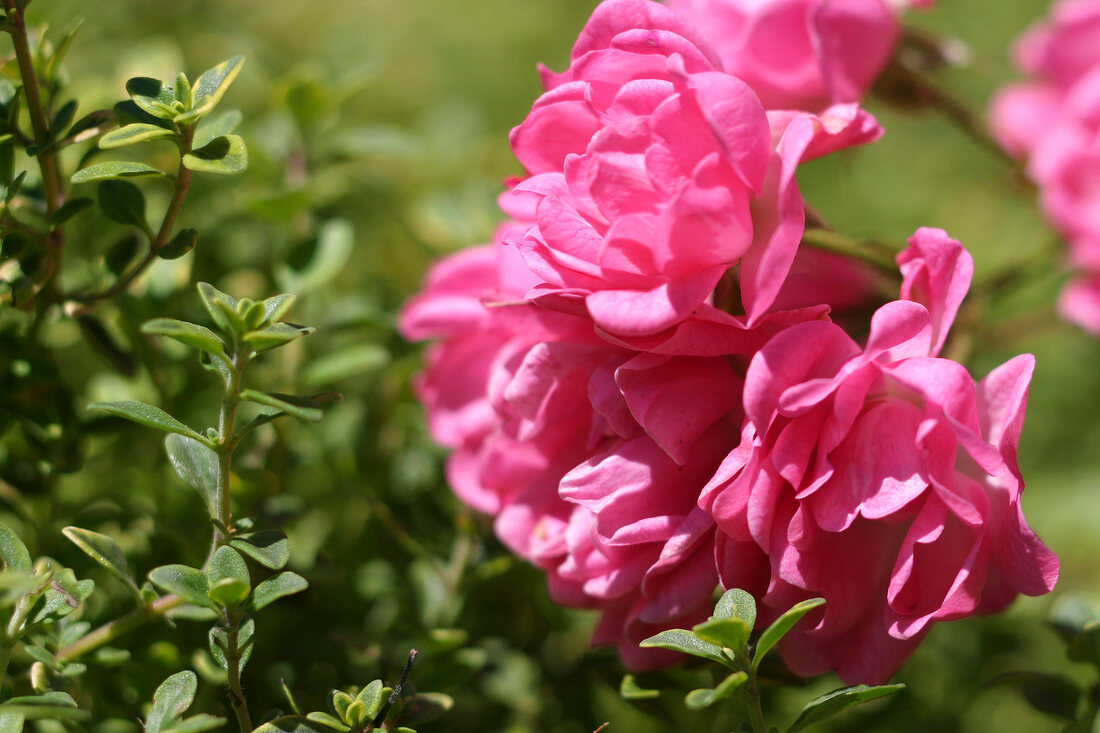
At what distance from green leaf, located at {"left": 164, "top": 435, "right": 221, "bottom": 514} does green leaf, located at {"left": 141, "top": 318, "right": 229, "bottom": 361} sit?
53 mm

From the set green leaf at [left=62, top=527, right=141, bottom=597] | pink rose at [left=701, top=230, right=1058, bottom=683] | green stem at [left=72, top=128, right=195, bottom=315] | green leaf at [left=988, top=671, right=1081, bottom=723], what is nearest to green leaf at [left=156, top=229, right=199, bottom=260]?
green stem at [left=72, top=128, right=195, bottom=315]

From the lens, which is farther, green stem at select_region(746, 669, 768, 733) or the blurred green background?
the blurred green background

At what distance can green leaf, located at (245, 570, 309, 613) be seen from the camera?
0.32 meters

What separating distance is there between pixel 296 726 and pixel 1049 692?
326 millimetres

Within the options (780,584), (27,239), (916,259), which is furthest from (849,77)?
(27,239)

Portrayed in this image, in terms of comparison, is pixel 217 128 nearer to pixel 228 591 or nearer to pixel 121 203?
pixel 121 203

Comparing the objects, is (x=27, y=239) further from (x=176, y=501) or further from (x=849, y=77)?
(x=849, y=77)

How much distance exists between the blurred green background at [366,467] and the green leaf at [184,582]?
83mm

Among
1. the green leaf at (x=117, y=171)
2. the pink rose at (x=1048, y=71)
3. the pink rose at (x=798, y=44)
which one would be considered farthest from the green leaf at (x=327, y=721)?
the pink rose at (x=1048, y=71)

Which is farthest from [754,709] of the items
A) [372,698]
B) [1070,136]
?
[1070,136]

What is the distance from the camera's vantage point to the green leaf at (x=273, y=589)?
1.05ft

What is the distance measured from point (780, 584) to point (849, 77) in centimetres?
27

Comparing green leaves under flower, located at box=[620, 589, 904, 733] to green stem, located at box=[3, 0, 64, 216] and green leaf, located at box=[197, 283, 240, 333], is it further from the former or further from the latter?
green stem, located at box=[3, 0, 64, 216]

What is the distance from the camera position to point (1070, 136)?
612 mm
